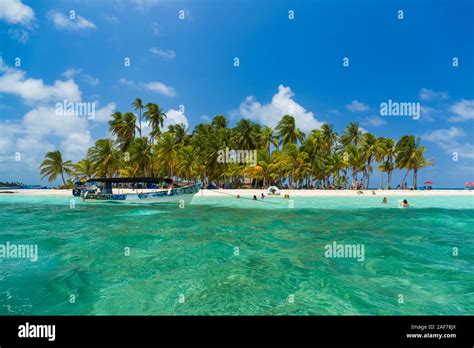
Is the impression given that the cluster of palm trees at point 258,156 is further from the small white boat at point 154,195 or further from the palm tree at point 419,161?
the small white boat at point 154,195

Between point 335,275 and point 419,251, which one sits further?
point 419,251

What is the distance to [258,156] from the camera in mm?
66812

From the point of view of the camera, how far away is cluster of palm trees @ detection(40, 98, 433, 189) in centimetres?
6619

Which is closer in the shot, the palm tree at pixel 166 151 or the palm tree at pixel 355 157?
the palm tree at pixel 166 151

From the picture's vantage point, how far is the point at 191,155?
6731cm

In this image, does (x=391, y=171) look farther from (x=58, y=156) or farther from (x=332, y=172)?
(x=58, y=156)

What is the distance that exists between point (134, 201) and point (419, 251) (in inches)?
1391

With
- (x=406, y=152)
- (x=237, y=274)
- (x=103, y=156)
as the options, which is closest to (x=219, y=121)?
(x=103, y=156)

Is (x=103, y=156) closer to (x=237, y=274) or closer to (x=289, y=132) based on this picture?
(x=289, y=132)

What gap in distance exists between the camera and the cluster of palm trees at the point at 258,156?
66188 millimetres

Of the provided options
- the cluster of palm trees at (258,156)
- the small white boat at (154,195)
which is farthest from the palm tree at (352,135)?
the small white boat at (154,195)

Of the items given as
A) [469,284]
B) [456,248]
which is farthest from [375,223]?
[469,284]

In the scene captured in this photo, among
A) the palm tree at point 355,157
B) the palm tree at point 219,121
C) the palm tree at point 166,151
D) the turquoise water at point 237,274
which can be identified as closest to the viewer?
the turquoise water at point 237,274
